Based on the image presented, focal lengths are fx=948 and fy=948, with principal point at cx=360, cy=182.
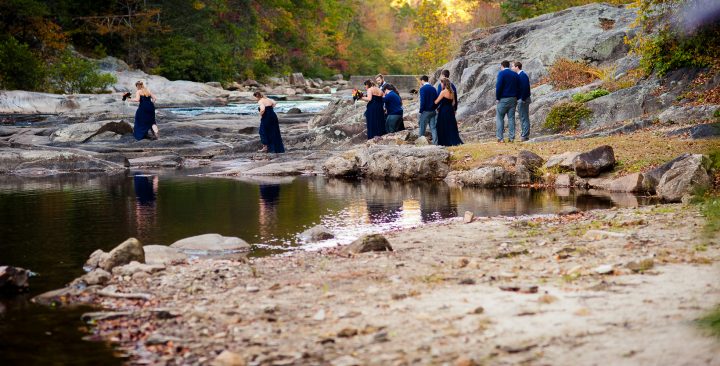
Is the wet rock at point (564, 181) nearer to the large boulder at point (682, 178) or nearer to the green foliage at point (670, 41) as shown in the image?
the large boulder at point (682, 178)

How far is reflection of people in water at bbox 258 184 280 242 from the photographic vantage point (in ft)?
46.7

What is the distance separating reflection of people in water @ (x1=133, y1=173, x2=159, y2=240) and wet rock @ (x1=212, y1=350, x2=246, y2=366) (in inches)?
275

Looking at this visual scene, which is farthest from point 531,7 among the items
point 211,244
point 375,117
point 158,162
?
point 211,244

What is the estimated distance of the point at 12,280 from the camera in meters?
9.79

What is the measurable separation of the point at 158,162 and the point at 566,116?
1141 centimetres

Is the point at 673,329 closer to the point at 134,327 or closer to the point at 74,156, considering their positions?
the point at 134,327

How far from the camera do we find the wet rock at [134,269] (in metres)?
10.0

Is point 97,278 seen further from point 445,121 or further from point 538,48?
point 538,48

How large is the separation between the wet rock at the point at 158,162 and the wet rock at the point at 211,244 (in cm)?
1430

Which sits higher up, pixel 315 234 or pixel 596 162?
pixel 596 162

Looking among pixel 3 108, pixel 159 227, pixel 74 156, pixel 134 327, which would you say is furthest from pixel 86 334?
pixel 3 108

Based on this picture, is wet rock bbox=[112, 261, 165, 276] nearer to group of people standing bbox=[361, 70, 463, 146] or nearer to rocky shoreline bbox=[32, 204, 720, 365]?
rocky shoreline bbox=[32, 204, 720, 365]

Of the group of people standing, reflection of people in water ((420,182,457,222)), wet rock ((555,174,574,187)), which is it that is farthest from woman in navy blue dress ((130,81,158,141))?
wet rock ((555,174,574,187))

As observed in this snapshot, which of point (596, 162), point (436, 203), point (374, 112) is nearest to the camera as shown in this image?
point (436, 203)
